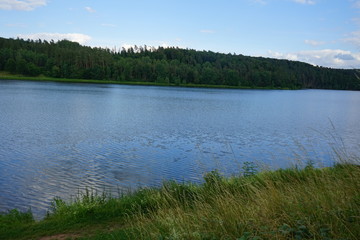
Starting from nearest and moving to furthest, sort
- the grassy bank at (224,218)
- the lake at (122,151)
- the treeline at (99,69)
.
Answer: the grassy bank at (224,218) < the lake at (122,151) < the treeline at (99,69)

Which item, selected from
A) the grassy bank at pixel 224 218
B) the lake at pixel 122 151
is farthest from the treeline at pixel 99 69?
the grassy bank at pixel 224 218

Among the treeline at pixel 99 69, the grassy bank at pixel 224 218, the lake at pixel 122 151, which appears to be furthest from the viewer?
the treeline at pixel 99 69

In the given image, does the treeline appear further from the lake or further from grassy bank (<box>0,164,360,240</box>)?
grassy bank (<box>0,164,360,240</box>)

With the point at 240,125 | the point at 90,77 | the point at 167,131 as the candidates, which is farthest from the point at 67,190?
the point at 90,77

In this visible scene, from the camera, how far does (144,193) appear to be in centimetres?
1127

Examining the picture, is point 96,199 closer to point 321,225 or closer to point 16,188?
point 16,188

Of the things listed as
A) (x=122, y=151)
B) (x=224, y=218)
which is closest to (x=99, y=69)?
(x=122, y=151)

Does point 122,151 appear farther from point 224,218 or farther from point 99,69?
point 99,69

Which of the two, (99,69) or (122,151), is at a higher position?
(99,69)

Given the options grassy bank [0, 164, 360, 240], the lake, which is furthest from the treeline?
grassy bank [0, 164, 360, 240]

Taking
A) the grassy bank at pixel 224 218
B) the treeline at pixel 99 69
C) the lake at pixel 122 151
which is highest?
the treeline at pixel 99 69

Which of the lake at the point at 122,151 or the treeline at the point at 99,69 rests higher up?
the treeline at the point at 99,69

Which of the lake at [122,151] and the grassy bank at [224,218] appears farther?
the lake at [122,151]

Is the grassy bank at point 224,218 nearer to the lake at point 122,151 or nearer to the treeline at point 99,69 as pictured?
the lake at point 122,151
